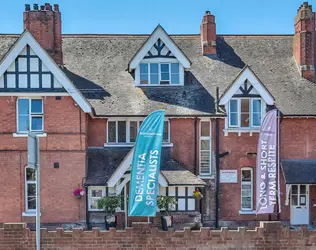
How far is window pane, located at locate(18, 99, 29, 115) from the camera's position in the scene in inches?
754

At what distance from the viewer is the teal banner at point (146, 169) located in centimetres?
1723

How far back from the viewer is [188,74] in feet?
73.1

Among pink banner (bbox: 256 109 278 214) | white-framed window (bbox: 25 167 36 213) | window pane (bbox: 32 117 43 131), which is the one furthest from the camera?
white-framed window (bbox: 25 167 36 213)

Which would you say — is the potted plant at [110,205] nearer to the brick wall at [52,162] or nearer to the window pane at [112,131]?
the brick wall at [52,162]

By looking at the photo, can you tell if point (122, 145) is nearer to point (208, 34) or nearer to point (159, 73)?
point (159, 73)

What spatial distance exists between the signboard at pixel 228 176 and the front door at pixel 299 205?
9.36 ft

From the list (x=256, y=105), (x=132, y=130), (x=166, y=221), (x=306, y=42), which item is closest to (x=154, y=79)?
(x=132, y=130)

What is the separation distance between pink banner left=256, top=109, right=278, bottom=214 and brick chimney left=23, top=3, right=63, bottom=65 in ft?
34.9

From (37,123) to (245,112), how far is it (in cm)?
942

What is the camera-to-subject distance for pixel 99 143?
20688 millimetres

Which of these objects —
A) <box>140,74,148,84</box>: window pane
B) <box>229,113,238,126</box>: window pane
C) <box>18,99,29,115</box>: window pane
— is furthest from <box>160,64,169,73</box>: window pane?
<box>18,99,29,115</box>: window pane

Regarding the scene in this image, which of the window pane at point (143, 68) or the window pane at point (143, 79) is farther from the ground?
the window pane at point (143, 68)

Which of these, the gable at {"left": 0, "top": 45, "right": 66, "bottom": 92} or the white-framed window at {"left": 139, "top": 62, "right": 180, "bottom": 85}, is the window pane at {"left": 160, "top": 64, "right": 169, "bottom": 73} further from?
the gable at {"left": 0, "top": 45, "right": 66, "bottom": 92}

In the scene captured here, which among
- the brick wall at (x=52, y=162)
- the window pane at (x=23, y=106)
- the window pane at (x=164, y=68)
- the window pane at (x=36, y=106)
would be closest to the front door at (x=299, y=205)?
the window pane at (x=164, y=68)
